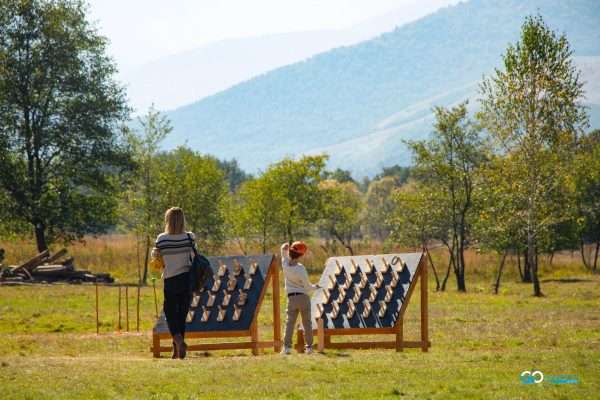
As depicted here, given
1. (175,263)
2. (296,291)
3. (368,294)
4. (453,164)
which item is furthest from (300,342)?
(453,164)

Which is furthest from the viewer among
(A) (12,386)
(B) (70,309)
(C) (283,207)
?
(C) (283,207)

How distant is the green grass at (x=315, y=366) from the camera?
13195mm

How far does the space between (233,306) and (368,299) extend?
9.16 feet

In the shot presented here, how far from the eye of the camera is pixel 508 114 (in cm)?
5212

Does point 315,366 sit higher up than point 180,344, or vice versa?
point 180,344

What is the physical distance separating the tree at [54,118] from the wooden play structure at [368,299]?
41626 millimetres

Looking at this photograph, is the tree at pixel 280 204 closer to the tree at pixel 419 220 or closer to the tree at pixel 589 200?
the tree at pixel 419 220

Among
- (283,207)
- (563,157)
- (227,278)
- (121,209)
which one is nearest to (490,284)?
(563,157)

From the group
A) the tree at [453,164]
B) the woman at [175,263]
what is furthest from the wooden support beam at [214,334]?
the tree at [453,164]

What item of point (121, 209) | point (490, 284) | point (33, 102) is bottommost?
point (490, 284)

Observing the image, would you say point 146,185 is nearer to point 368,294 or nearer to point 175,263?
point 368,294

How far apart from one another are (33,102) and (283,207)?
2211 centimetres

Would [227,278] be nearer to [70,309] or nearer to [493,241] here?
[70,309]

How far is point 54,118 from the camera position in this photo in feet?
204
